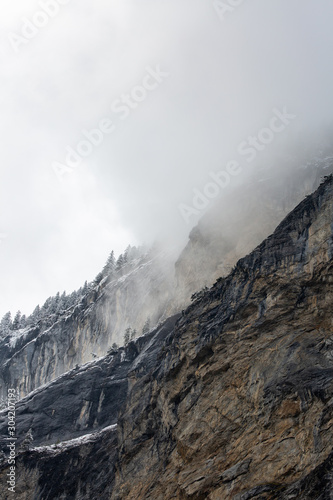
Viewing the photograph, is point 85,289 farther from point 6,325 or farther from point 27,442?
point 27,442

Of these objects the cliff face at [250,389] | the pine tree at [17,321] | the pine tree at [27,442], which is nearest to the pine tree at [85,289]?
the pine tree at [17,321]

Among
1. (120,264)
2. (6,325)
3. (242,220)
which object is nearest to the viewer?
(242,220)

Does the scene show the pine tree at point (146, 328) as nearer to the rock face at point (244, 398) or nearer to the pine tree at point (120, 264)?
the rock face at point (244, 398)

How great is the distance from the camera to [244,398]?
90.8ft

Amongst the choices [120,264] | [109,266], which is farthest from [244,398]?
[109,266]

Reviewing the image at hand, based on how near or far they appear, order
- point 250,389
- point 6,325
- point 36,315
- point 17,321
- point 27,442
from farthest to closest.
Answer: point 6,325 < point 17,321 < point 36,315 < point 27,442 < point 250,389

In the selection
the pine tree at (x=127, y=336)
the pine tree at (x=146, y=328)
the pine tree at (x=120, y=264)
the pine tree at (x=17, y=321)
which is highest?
the pine tree at (x=17, y=321)

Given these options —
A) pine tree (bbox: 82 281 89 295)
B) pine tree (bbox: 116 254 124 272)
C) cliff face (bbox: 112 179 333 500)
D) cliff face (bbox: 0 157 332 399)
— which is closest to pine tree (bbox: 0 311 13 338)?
cliff face (bbox: 0 157 332 399)

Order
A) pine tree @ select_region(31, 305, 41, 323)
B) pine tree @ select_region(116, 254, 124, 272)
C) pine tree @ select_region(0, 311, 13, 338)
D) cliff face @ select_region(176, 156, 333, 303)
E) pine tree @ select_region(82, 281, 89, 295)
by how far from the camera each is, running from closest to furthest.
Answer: cliff face @ select_region(176, 156, 333, 303), pine tree @ select_region(116, 254, 124, 272), pine tree @ select_region(0, 311, 13, 338), pine tree @ select_region(82, 281, 89, 295), pine tree @ select_region(31, 305, 41, 323)

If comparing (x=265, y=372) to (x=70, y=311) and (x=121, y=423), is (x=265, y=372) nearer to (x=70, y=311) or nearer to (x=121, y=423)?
(x=121, y=423)

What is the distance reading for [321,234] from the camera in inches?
1214

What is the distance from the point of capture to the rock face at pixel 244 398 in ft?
73.7

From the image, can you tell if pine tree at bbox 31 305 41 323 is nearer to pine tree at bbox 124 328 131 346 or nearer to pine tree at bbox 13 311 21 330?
pine tree at bbox 13 311 21 330

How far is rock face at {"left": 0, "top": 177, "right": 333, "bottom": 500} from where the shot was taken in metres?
22.5
